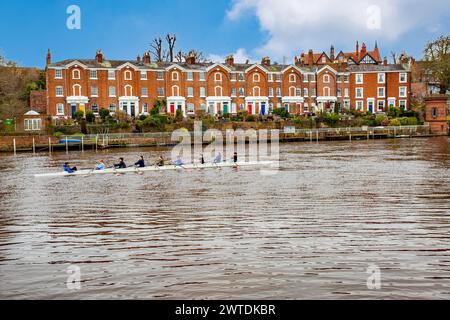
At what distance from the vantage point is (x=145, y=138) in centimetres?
6462

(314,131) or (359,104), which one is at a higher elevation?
(359,104)

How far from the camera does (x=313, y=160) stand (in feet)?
146

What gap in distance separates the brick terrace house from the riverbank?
9812 mm

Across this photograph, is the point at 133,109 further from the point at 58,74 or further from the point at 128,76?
the point at 58,74

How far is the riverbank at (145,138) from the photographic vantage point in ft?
198

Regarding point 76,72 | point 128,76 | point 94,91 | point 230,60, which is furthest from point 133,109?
point 230,60

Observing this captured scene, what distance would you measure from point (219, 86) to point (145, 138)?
19.0m

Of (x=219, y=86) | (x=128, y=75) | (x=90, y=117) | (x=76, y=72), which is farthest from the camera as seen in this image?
(x=219, y=86)

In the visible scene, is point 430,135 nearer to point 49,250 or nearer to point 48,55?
point 48,55

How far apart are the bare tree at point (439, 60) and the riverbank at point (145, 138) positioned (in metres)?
13.7

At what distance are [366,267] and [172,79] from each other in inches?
2617

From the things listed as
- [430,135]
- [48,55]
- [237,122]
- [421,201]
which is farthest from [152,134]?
[421,201]

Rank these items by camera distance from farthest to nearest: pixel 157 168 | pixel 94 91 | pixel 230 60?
1. pixel 230 60
2. pixel 94 91
3. pixel 157 168

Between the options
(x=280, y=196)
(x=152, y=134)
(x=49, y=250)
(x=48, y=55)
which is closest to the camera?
(x=49, y=250)
